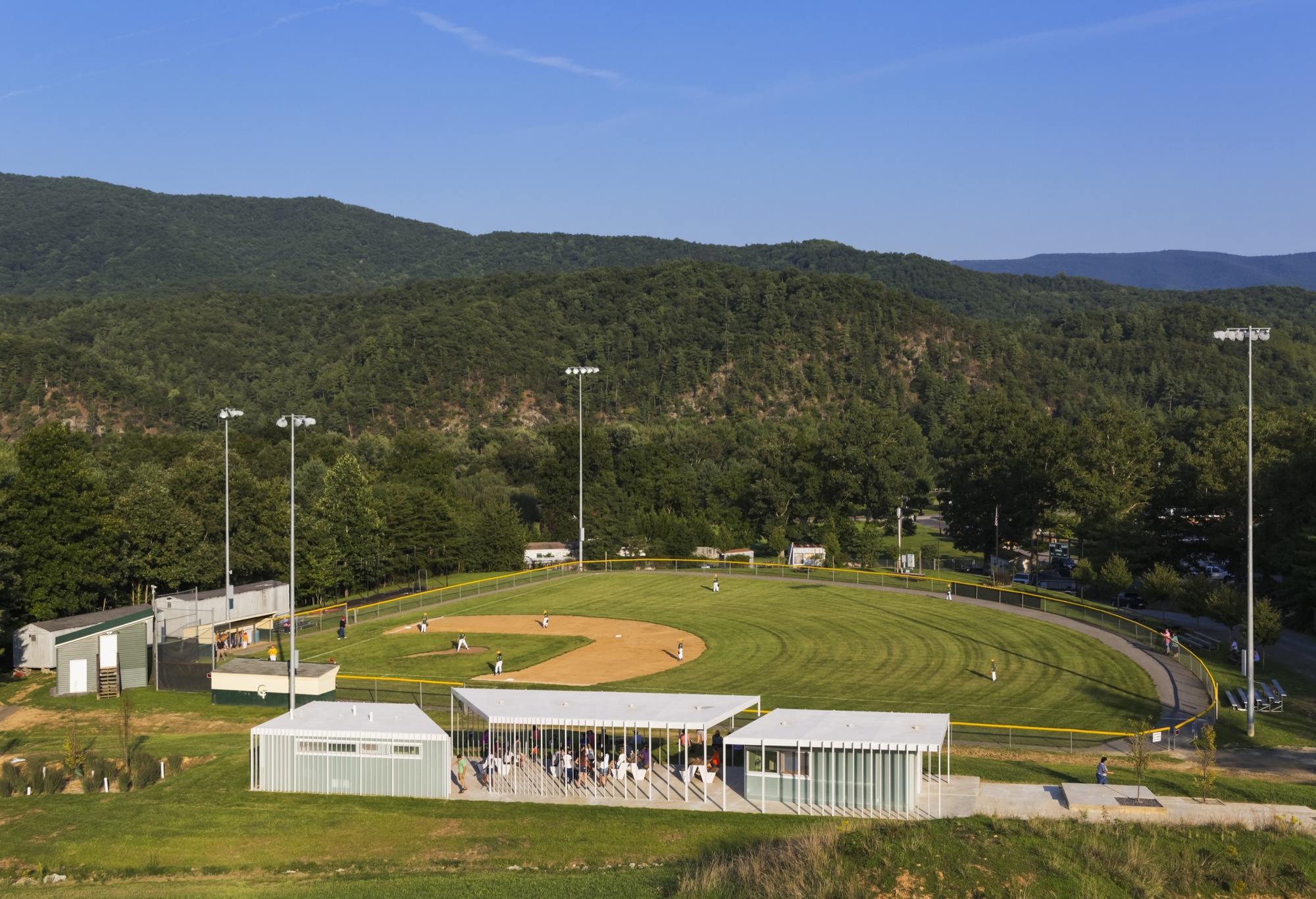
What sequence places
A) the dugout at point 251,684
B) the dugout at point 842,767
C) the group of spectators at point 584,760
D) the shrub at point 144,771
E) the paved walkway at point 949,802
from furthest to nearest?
the dugout at point 251,684
the shrub at point 144,771
the group of spectators at point 584,760
the dugout at point 842,767
the paved walkway at point 949,802

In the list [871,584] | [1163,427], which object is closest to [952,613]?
[871,584]

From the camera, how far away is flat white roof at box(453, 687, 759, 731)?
2986 cm

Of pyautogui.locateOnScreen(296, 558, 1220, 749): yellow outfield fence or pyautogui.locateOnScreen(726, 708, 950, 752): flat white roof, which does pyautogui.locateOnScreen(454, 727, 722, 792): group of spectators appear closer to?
pyautogui.locateOnScreen(726, 708, 950, 752): flat white roof

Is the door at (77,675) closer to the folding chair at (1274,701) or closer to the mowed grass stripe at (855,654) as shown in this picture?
the mowed grass stripe at (855,654)

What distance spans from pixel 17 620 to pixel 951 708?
42.9m

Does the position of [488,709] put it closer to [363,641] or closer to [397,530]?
[363,641]

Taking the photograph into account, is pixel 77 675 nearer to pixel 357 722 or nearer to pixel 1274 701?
pixel 357 722

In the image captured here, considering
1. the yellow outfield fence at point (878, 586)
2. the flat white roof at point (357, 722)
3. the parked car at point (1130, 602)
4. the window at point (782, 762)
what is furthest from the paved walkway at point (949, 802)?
the parked car at point (1130, 602)

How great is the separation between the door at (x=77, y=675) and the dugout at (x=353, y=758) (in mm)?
18027

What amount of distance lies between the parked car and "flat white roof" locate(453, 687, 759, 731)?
4183cm

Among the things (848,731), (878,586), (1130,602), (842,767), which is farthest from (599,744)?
(1130,602)

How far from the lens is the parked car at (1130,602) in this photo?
2616 inches

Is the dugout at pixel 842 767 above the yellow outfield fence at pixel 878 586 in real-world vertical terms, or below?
above

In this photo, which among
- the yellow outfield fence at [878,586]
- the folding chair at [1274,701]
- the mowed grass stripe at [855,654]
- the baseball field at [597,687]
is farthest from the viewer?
the mowed grass stripe at [855,654]
